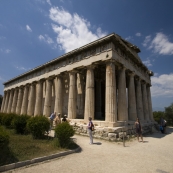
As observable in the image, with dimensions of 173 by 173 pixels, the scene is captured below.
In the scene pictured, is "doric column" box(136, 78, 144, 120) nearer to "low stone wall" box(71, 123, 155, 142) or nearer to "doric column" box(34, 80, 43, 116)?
"low stone wall" box(71, 123, 155, 142)

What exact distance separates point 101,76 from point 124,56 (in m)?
7.08

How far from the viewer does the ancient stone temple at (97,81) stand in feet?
46.7

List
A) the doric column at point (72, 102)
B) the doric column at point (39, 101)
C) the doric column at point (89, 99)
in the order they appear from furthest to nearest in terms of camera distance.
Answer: the doric column at point (39, 101) → the doric column at point (72, 102) → the doric column at point (89, 99)

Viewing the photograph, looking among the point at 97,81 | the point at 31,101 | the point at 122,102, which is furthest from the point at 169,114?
the point at 31,101

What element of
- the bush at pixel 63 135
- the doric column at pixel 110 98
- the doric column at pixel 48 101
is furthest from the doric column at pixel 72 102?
the bush at pixel 63 135

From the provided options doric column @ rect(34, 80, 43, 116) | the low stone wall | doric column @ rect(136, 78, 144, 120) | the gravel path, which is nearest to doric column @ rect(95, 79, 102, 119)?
doric column @ rect(136, 78, 144, 120)

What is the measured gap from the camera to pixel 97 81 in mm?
24359

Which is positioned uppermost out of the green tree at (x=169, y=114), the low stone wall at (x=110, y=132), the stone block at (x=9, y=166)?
the green tree at (x=169, y=114)

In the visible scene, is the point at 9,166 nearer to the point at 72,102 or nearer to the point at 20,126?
the point at 20,126

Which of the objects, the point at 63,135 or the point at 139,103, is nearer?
the point at 63,135

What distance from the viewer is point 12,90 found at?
35.0 metres

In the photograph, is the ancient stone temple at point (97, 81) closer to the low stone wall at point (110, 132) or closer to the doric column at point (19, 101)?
the low stone wall at point (110, 132)

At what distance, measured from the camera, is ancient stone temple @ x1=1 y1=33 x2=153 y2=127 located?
14.2 meters

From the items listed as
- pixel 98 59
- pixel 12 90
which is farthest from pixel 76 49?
pixel 12 90
